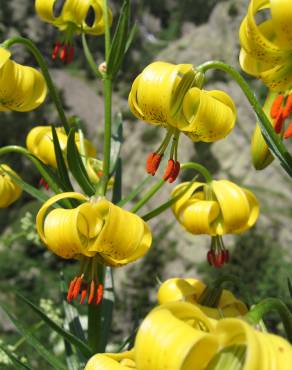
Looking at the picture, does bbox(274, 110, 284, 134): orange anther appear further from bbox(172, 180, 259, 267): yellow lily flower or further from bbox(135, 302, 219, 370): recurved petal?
bbox(172, 180, 259, 267): yellow lily flower

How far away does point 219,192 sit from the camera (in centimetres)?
117

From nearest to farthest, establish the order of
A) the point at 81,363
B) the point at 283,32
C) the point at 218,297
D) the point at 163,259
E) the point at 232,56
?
1. the point at 283,32
2. the point at 218,297
3. the point at 81,363
4. the point at 163,259
5. the point at 232,56

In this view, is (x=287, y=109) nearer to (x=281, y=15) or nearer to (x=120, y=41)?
(x=281, y=15)

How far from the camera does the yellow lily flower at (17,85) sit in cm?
98

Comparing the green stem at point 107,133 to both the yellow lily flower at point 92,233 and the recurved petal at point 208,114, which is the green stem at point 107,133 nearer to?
the yellow lily flower at point 92,233

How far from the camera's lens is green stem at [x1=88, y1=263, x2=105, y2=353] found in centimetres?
103

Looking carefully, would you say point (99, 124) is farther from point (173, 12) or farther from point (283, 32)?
point (283, 32)

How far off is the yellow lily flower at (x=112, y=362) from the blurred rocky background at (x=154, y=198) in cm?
41

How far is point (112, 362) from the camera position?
580 millimetres

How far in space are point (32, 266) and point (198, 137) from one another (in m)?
10.3

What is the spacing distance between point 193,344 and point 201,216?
0.71m

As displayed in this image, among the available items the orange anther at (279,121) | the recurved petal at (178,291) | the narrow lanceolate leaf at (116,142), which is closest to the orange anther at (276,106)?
the orange anther at (279,121)

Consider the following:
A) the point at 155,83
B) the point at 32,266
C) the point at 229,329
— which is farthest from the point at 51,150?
the point at 32,266

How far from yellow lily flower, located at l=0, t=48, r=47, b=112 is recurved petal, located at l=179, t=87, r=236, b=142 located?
0.96 ft
